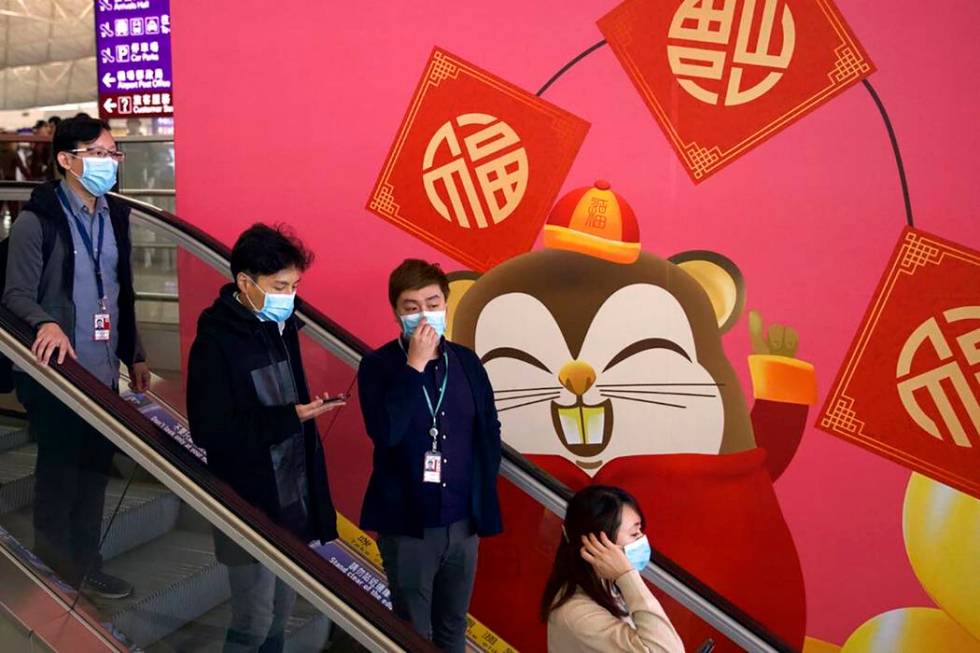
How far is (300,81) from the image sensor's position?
13.6 feet

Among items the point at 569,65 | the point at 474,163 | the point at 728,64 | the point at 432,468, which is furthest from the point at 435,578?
the point at 728,64

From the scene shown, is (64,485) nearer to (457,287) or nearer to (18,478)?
(18,478)

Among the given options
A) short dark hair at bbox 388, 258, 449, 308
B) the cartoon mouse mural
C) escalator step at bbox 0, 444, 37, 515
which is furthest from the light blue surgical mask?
escalator step at bbox 0, 444, 37, 515

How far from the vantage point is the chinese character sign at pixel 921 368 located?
3338 mm

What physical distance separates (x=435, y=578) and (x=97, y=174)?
5.64 feet

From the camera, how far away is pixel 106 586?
9.05 feet

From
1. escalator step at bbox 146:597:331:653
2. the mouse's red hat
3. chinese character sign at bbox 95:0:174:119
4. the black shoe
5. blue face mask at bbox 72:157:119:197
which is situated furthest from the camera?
chinese character sign at bbox 95:0:174:119

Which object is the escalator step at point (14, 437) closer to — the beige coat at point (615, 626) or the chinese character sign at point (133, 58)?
the beige coat at point (615, 626)

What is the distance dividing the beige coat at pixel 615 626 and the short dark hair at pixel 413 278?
41.4 inches

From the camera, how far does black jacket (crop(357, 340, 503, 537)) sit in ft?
9.45

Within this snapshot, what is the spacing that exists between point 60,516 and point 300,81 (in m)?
2.12

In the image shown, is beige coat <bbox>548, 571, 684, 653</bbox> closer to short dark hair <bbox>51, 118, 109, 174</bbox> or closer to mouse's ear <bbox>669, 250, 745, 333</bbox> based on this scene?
mouse's ear <bbox>669, 250, 745, 333</bbox>

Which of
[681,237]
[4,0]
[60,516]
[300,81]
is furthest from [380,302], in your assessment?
[4,0]

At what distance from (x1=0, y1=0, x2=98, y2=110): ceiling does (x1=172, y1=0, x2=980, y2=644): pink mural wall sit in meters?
5.64
